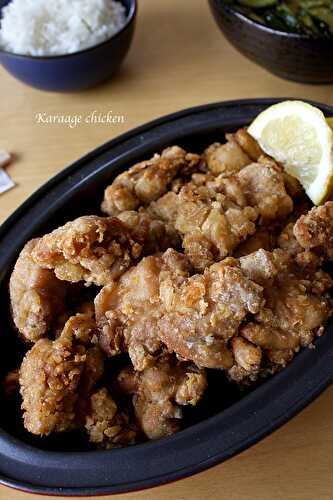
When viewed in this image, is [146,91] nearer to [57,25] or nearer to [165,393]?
[57,25]

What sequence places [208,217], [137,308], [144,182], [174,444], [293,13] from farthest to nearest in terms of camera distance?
[293,13] < [144,182] < [208,217] < [137,308] < [174,444]

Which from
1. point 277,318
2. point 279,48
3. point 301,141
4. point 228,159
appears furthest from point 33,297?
point 279,48

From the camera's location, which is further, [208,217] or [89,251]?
[208,217]

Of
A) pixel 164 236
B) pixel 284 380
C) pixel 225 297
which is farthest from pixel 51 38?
pixel 284 380

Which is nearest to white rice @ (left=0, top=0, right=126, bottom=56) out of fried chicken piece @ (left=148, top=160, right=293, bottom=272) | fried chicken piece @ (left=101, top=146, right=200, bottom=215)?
fried chicken piece @ (left=101, top=146, right=200, bottom=215)

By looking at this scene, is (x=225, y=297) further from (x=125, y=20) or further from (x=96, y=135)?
(x=125, y=20)

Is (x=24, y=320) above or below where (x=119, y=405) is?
above
